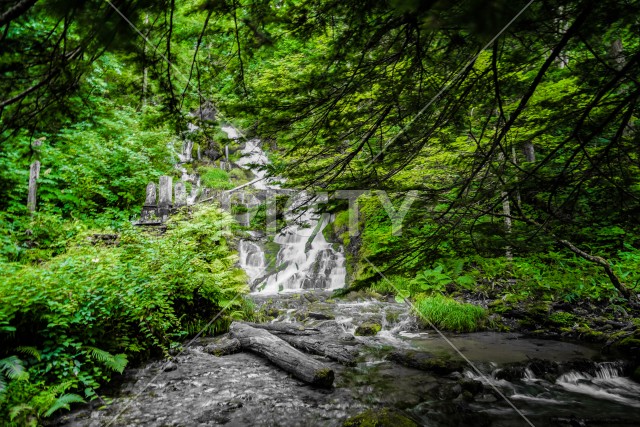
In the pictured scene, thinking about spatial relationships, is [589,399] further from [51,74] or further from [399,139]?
[51,74]

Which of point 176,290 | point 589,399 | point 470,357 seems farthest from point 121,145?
point 589,399

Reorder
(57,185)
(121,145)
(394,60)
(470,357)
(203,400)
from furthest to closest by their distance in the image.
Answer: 1. (121,145)
2. (57,185)
3. (470,357)
4. (203,400)
5. (394,60)

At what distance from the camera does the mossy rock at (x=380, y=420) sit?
3631 mm

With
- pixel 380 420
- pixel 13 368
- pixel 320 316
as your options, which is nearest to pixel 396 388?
pixel 380 420

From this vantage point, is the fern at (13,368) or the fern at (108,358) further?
the fern at (108,358)

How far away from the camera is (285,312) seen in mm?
9977

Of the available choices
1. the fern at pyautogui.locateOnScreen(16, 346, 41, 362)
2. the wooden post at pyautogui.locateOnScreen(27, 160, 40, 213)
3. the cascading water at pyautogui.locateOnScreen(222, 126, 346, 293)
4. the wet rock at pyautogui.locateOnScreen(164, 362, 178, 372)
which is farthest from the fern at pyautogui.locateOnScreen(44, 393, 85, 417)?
the cascading water at pyautogui.locateOnScreen(222, 126, 346, 293)

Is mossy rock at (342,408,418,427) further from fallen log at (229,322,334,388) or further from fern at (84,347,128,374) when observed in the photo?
fern at (84,347,128,374)

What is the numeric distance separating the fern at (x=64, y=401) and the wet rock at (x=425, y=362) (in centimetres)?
534

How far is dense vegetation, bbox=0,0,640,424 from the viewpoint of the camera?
223 cm

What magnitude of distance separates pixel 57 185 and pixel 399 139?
43.0ft

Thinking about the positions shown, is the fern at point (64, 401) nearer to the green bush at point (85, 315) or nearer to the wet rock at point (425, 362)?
the green bush at point (85, 315)

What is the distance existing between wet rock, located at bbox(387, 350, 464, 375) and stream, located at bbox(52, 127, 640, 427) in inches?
1.1

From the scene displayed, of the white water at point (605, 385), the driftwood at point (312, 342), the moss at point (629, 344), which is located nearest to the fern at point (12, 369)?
the driftwood at point (312, 342)
